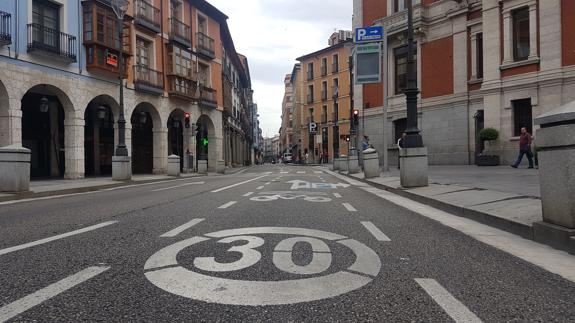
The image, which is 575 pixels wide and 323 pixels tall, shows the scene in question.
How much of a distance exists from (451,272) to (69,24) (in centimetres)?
2160

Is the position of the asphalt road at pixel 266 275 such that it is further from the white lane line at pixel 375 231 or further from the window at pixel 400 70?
the window at pixel 400 70

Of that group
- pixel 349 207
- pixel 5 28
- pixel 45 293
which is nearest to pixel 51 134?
pixel 5 28

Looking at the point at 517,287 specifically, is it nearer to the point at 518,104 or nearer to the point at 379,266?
the point at 379,266

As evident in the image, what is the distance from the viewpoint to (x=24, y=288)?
2.94 metres

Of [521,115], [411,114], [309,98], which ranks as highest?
[309,98]

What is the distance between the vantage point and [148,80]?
84.9 ft

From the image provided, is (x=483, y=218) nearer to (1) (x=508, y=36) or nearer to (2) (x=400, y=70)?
(1) (x=508, y=36)

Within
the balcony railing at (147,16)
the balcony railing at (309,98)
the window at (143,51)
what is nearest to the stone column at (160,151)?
the window at (143,51)

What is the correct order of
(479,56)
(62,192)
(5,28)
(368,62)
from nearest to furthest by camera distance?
(62,192) → (5,28) → (368,62) → (479,56)

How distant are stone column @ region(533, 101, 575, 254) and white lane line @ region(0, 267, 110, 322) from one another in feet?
14.6

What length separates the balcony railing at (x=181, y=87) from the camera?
2808cm

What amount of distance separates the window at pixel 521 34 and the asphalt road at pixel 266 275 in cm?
1875

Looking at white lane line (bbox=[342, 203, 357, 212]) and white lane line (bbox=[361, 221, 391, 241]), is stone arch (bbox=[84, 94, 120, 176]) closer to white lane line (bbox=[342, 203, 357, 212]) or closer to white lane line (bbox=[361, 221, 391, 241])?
white lane line (bbox=[342, 203, 357, 212])

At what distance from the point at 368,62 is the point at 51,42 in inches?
576
